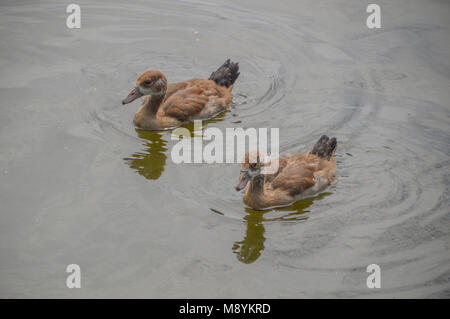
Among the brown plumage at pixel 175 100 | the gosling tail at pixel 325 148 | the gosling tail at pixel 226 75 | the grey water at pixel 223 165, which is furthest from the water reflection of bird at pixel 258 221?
the gosling tail at pixel 226 75

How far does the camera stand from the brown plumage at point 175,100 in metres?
10.5

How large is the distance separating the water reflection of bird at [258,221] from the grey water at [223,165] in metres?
0.03

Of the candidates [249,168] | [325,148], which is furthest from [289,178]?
[325,148]

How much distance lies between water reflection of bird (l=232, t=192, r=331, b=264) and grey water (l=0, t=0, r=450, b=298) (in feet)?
0.08

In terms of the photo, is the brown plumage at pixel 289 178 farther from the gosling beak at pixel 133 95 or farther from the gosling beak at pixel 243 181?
the gosling beak at pixel 133 95

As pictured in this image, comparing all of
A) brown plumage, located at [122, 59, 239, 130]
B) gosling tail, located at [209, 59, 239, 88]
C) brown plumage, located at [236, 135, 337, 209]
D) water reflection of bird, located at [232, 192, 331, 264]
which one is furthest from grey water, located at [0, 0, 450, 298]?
gosling tail, located at [209, 59, 239, 88]

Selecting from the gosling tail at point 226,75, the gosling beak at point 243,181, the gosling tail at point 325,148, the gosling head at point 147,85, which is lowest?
the gosling beak at point 243,181

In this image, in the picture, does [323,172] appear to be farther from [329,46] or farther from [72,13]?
[72,13]

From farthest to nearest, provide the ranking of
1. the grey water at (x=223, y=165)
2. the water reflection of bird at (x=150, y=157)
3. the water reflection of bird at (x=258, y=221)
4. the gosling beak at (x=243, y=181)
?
the water reflection of bird at (x=150, y=157) → the gosling beak at (x=243, y=181) → the water reflection of bird at (x=258, y=221) → the grey water at (x=223, y=165)

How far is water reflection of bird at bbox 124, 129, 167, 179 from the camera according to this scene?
30.7 feet

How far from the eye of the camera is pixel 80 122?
10.4 m

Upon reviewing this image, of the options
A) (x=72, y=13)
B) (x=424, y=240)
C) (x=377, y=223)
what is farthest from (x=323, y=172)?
(x=72, y=13)

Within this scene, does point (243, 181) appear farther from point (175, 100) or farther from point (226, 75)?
point (226, 75)

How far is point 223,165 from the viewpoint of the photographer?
9.37 m
